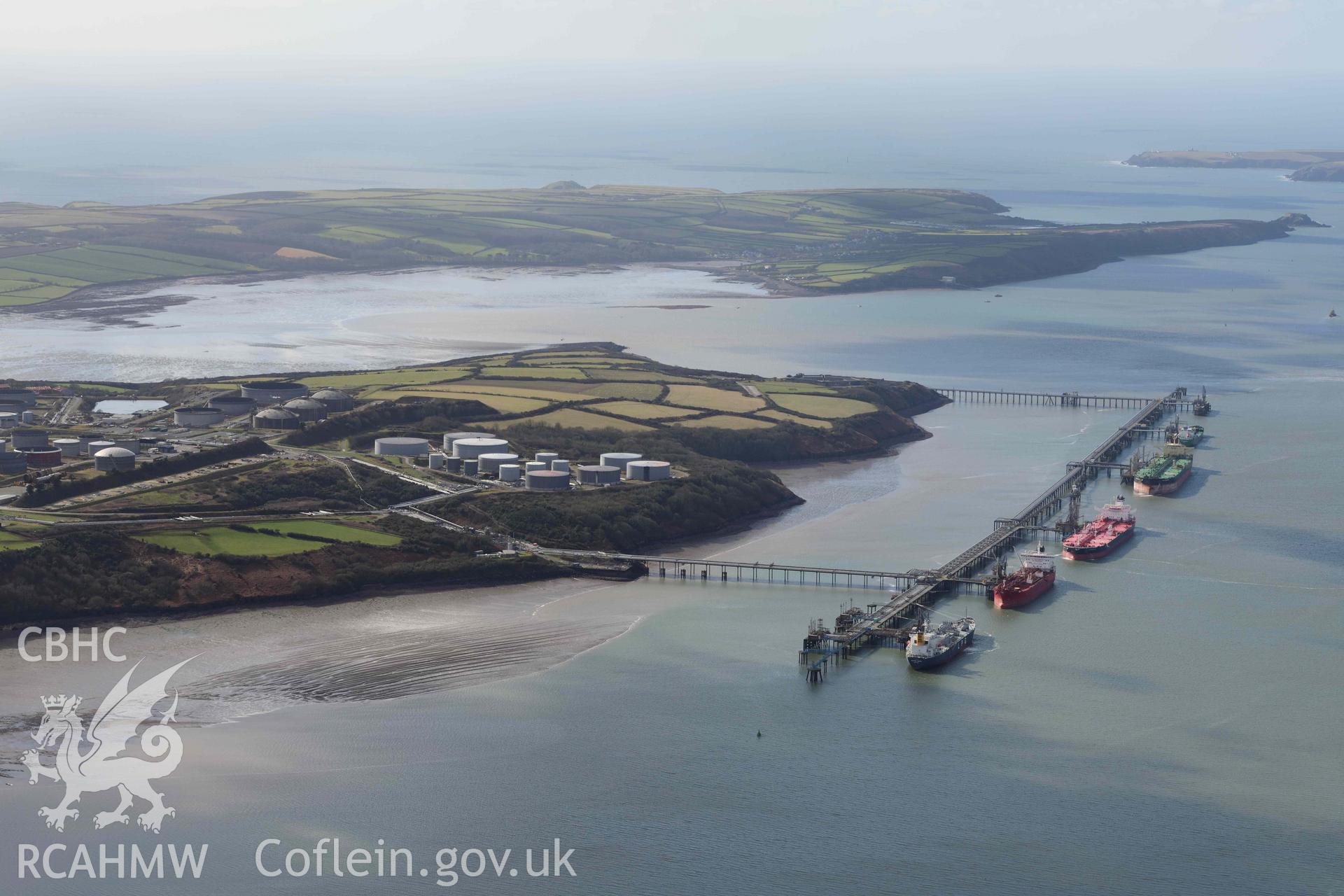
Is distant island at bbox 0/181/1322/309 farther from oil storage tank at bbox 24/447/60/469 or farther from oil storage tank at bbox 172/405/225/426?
oil storage tank at bbox 24/447/60/469

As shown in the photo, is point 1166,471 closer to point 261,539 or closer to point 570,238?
point 261,539

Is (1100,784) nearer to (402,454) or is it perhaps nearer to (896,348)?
(402,454)

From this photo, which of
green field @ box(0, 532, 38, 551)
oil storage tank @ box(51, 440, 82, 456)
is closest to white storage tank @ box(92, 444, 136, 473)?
oil storage tank @ box(51, 440, 82, 456)

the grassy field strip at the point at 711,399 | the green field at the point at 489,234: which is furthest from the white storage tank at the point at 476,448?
the green field at the point at 489,234

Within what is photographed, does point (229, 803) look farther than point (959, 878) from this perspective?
Yes

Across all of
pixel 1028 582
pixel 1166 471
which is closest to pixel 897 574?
pixel 1028 582

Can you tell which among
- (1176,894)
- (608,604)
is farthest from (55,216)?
(1176,894)
